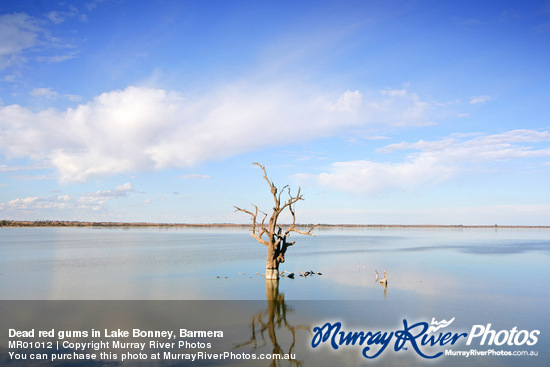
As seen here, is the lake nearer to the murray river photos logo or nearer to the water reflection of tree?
the water reflection of tree

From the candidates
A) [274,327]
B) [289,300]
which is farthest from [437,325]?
[289,300]

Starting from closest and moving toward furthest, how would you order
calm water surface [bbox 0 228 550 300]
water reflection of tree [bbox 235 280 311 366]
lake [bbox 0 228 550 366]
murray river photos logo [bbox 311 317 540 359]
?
water reflection of tree [bbox 235 280 311 366] → murray river photos logo [bbox 311 317 540 359] → lake [bbox 0 228 550 366] → calm water surface [bbox 0 228 550 300]

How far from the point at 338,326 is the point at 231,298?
786cm

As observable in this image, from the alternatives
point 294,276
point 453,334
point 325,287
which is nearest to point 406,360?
point 453,334

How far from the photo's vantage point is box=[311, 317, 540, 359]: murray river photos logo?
14.7 metres

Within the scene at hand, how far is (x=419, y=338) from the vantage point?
51.9 ft

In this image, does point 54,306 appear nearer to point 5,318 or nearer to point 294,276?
point 5,318

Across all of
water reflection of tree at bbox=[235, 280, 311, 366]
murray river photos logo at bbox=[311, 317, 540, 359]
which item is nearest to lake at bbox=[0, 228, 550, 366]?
water reflection of tree at bbox=[235, 280, 311, 366]

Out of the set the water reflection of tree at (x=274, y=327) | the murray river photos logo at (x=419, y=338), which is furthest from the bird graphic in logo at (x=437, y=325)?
the water reflection of tree at (x=274, y=327)

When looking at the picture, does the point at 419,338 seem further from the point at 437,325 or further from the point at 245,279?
the point at 245,279

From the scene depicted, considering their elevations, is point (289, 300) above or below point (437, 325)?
above

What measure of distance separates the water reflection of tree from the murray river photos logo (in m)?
1.16

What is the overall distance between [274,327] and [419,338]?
5740mm

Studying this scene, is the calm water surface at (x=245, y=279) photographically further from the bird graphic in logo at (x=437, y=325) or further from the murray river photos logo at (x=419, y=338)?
the murray river photos logo at (x=419, y=338)
